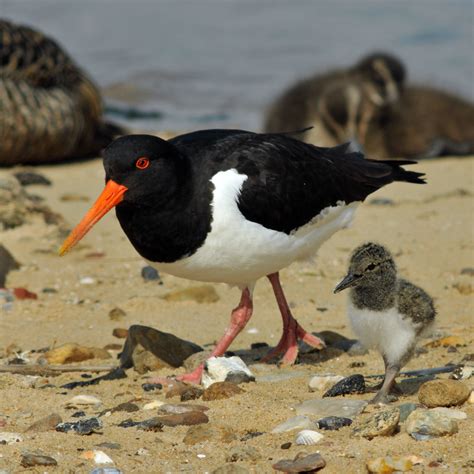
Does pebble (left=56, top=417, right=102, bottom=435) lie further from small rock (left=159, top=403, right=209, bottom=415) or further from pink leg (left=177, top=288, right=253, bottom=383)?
pink leg (left=177, top=288, right=253, bottom=383)

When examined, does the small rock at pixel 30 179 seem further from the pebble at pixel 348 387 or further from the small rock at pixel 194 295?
the pebble at pixel 348 387

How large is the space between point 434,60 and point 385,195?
8564mm

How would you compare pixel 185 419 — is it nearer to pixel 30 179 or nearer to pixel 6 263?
pixel 6 263

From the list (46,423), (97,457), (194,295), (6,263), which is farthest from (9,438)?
(6,263)

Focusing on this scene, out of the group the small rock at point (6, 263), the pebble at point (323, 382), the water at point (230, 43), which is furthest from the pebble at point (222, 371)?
the water at point (230, 43)

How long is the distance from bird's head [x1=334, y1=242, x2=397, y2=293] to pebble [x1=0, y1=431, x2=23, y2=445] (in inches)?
62.6

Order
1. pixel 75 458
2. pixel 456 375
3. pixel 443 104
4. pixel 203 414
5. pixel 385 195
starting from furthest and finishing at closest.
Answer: pixel 443 104
pixel 385 195
pixel 456 375
pixel 203 414
pixel 75 458

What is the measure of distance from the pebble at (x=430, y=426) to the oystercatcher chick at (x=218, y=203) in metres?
1.40

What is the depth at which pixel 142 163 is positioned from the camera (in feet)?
17.3

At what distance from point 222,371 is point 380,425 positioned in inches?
51.2

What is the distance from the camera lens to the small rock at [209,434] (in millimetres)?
4480

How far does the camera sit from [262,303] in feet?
23.2

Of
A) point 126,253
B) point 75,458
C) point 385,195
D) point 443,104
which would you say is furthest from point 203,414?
point 443,104

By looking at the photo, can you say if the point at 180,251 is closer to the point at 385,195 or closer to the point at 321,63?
the point at 385,195
